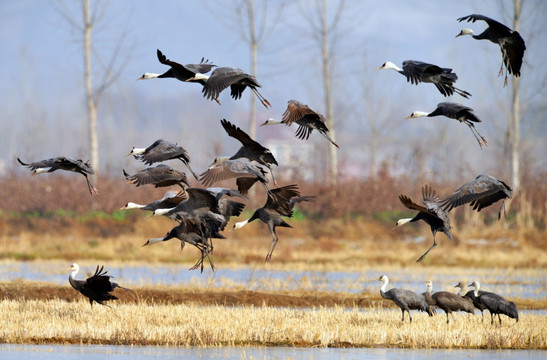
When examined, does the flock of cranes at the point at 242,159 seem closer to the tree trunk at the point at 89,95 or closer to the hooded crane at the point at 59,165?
the hooded crane at the point at 59,165

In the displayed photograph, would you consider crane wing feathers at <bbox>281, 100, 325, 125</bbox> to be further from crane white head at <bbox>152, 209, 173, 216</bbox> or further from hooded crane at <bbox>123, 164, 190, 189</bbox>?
crane white head at <bbox>152, 209, 173, 216</bbox>

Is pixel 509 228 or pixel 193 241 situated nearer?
pixel 193 241

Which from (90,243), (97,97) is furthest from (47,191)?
(90,243)

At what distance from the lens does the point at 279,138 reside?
119 meters

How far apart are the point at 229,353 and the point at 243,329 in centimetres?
123

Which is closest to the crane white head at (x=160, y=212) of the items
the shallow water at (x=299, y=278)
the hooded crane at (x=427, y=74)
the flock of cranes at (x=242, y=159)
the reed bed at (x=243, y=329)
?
the flock of cranes at (x=242, y=159)

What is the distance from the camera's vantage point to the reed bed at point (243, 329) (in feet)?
40.7

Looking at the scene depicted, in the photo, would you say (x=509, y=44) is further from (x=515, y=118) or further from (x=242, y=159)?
(x=515, y=118)

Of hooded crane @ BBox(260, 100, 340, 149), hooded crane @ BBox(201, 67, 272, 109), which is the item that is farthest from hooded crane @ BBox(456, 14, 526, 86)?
hooded crane @ BBox(201, 67, 272, 109)

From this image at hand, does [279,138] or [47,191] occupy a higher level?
[279,138]

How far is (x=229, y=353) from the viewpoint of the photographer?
38.4 feet

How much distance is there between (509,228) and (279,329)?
23.8 m

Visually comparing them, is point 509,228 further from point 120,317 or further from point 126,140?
point 126,140

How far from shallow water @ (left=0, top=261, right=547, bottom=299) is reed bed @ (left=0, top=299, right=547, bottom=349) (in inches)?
181
